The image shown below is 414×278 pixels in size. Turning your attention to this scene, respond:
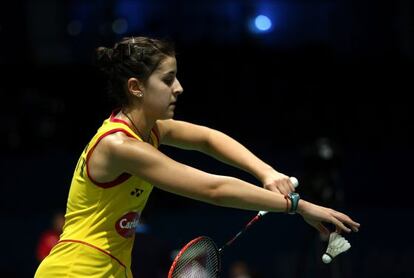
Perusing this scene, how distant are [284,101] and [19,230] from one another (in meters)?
3.53

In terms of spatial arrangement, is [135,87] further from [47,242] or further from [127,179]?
[47,242]

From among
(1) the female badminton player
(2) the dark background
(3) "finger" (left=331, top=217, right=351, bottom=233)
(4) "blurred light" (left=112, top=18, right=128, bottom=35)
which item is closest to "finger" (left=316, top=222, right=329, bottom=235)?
(1) the female badminton player

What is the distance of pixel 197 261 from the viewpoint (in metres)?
4.11

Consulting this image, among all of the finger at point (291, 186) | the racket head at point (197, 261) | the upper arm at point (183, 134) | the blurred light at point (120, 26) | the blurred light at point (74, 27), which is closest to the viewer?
the finger at point (291, 186)

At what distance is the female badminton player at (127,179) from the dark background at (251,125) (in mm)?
4279

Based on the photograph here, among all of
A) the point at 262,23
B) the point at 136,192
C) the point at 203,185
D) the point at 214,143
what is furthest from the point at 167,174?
the point at 262,23

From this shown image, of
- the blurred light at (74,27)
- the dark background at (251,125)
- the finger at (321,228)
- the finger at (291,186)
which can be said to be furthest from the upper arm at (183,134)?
the blurred light at (74,27)

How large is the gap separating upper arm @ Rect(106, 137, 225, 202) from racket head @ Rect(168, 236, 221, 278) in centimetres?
41

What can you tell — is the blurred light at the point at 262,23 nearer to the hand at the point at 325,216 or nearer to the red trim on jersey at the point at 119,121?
the red trim on jersey at the point at 119,121

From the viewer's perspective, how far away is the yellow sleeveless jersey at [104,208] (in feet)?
12.7

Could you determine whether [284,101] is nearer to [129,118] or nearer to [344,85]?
[344,85]

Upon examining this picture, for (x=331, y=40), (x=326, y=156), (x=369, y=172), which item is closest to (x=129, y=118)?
(x=326, y=156)

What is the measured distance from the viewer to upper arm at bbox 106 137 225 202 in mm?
3707

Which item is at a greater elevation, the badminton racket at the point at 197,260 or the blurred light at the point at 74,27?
the badminton racket at the point at 197,260
